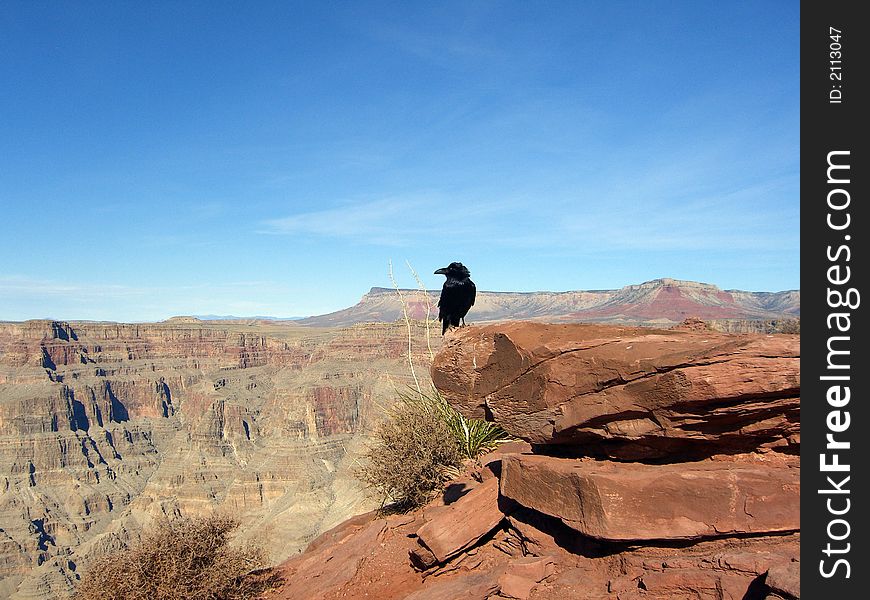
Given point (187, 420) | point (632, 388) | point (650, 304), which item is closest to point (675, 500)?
point (632, 388)

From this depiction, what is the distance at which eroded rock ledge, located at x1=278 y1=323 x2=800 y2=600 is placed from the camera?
14.4 ft

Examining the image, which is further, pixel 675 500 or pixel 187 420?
pixel 187 420

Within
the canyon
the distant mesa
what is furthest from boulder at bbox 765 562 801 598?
the distant mesa

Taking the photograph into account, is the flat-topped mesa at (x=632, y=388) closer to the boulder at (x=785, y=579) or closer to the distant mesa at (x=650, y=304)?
Answer: the boulder at (x=785, y=579)

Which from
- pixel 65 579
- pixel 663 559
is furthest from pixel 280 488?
pixel 663 559

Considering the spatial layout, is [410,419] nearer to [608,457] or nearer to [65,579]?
[608,457]

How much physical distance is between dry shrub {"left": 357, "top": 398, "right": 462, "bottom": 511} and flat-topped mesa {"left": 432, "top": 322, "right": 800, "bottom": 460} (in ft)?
4.25

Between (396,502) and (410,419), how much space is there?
146 cm

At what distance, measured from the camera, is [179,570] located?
7.46 meters

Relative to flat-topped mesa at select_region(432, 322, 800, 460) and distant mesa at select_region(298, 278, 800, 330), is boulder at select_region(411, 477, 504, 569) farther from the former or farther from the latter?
distant mesa at select_region(298, 278, 800, 330)

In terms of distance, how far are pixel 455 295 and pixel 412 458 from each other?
249 cm

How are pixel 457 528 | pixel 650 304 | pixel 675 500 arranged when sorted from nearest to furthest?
pixel 675 500
pixel 457 528
pixel 650 304

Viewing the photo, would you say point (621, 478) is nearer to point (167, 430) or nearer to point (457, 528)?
point (457, 528)
